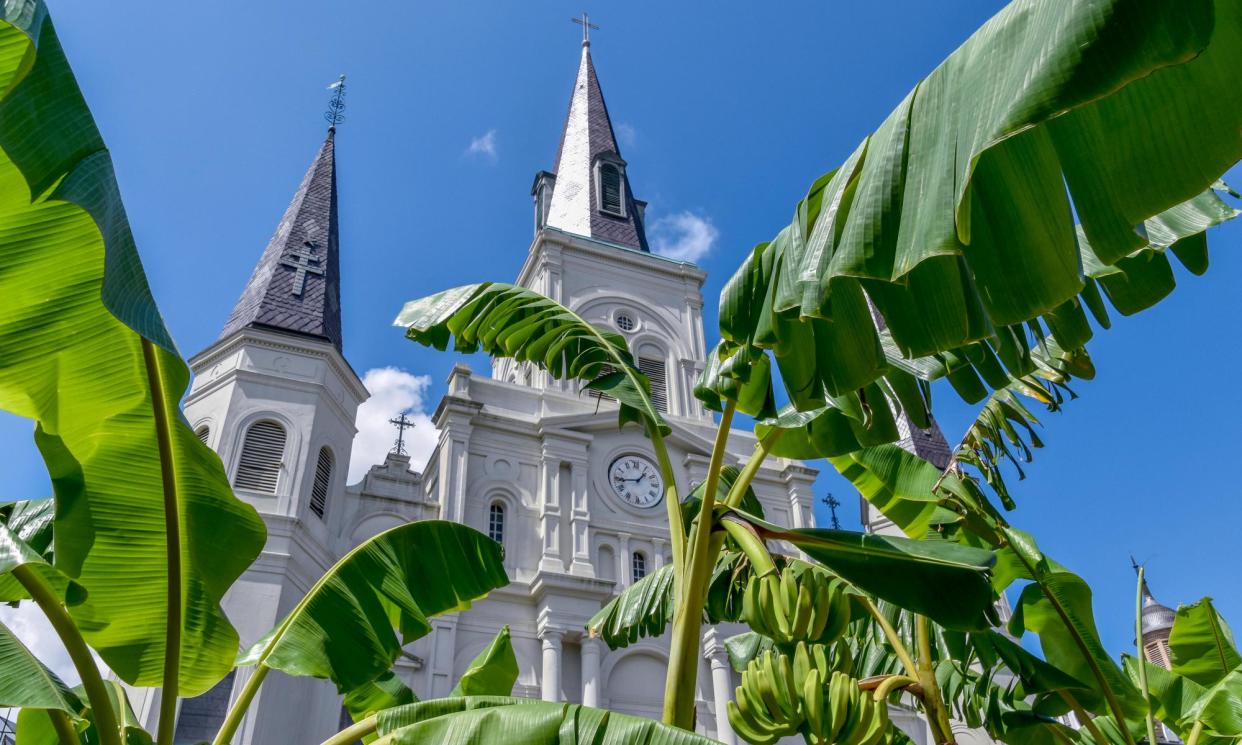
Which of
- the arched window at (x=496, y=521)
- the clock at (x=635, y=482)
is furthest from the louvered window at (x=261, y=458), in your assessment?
the clock at (x=635, y=482)

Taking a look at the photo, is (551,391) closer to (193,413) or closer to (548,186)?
(193,413)

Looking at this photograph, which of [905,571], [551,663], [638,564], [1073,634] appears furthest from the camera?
[638,564]

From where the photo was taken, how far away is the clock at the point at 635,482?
21.1m

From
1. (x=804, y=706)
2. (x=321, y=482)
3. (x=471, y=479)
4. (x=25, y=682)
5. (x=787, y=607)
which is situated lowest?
(x=804, y=706)

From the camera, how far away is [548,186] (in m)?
31.8

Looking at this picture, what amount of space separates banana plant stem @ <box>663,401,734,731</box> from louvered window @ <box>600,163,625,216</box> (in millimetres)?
25183

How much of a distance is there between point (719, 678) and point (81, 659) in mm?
15962

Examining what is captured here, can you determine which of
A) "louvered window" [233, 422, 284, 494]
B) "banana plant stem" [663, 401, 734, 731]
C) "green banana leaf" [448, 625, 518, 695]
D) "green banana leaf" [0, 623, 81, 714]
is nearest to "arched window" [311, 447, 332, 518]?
"louvered window" [233, 422, 284, 494]

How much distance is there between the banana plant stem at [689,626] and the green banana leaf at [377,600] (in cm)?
188

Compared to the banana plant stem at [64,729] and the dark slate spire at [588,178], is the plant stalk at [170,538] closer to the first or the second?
the banana plant stem at [64,729]

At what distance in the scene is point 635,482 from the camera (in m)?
21.4

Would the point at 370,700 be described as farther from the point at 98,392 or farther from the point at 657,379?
the point at 657,379

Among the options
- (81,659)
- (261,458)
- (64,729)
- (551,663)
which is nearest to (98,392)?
(81,659)

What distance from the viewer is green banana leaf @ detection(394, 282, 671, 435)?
6.10 metres
